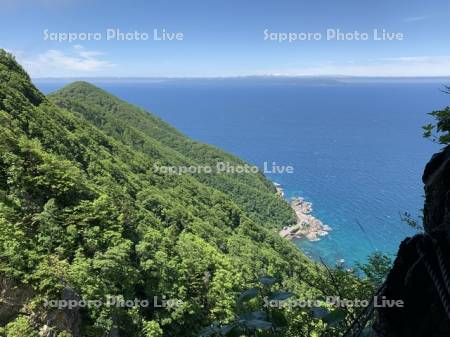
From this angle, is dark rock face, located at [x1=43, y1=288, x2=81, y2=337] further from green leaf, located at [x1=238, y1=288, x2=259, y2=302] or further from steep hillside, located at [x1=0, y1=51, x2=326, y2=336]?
green leaf, located at [x1=238, y1=288, x2=259, y2=302]

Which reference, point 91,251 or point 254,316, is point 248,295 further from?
point 91,251

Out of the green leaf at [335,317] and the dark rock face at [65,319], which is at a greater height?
the green leaf at [335,317]

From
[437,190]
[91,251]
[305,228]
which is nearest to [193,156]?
[305,228]

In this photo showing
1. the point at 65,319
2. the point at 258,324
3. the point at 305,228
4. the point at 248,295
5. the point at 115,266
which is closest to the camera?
the point at 258,324

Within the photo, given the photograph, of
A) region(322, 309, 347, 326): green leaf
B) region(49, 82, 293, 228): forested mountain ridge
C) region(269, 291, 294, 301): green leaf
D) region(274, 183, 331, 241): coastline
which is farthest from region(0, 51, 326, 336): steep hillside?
region(49, 82, 293, 228): forested mountain ridge

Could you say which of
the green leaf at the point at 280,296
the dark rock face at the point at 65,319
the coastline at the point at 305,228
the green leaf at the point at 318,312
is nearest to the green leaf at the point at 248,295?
the green leaf at the point at 280,296

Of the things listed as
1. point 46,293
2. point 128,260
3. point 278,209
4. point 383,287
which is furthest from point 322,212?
point 383,287

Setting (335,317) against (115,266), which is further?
(115,266)

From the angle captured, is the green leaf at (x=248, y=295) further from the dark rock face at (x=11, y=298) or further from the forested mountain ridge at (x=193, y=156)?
the forested mountain ridge at (x=193, y=156)

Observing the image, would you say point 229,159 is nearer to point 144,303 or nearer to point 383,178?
point 383,178
